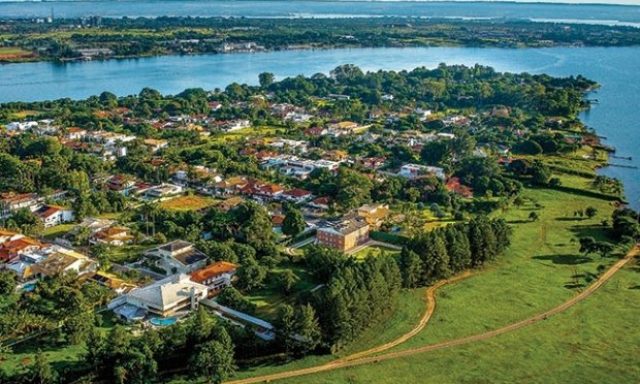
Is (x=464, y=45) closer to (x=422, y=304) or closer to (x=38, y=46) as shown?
(x=38, y=46)

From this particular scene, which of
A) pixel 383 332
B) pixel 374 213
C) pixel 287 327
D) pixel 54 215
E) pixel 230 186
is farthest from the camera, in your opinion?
pixel 230 186

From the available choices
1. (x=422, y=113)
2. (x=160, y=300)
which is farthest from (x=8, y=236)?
(x=422, y=113)

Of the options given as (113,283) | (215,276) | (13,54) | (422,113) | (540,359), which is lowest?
(540,359)

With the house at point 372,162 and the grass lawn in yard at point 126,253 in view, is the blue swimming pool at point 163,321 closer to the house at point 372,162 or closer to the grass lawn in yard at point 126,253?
the grass lawn in yard at point 126,253

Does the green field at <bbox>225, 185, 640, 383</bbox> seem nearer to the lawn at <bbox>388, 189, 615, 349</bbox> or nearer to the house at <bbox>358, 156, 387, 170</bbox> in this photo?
the lawn at <bbox>388, 189, 615, 349</bbox>

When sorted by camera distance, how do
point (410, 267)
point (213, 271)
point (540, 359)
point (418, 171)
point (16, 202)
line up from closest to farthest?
point (540, 359) → point (410, 267) → point (213, 271) → point (16, 202) → point (418, 171)

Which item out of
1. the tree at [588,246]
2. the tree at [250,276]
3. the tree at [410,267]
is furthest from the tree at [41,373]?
the tree at [588,246]

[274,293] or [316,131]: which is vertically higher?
[316,131]

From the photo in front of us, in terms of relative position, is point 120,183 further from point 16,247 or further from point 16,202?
point 16,247
